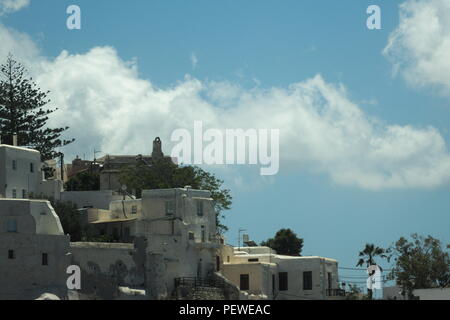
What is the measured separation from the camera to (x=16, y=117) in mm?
109000

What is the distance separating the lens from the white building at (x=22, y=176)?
295ft

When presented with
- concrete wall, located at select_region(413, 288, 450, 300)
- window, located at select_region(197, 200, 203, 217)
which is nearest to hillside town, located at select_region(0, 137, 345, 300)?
window, located at select_region(197, 200, 203, 217)

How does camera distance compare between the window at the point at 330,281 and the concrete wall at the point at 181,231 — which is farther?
the window at the point at 330,281

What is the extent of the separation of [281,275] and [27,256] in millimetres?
21251

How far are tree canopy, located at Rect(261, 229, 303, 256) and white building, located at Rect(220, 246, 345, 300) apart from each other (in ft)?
67.7

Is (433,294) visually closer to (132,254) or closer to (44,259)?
(132,254)

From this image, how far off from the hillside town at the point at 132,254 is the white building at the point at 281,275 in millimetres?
72

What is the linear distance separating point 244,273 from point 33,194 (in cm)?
1610

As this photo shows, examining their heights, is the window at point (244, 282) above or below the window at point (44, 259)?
below

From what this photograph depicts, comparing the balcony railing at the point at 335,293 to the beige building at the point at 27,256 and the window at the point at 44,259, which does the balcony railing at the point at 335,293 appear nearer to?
the beige building at the point at 27,256

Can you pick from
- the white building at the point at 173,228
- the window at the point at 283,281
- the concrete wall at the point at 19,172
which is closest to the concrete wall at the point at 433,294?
the window at the point at 283,281

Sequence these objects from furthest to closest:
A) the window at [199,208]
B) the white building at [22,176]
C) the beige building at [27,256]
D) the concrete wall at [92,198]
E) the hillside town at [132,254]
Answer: the concrete wall at [92,198], the window at [199,208], the white building at [22,176], the hillside town at [132,254], the beige building at [27,256]

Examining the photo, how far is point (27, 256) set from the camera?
79.4 metres
